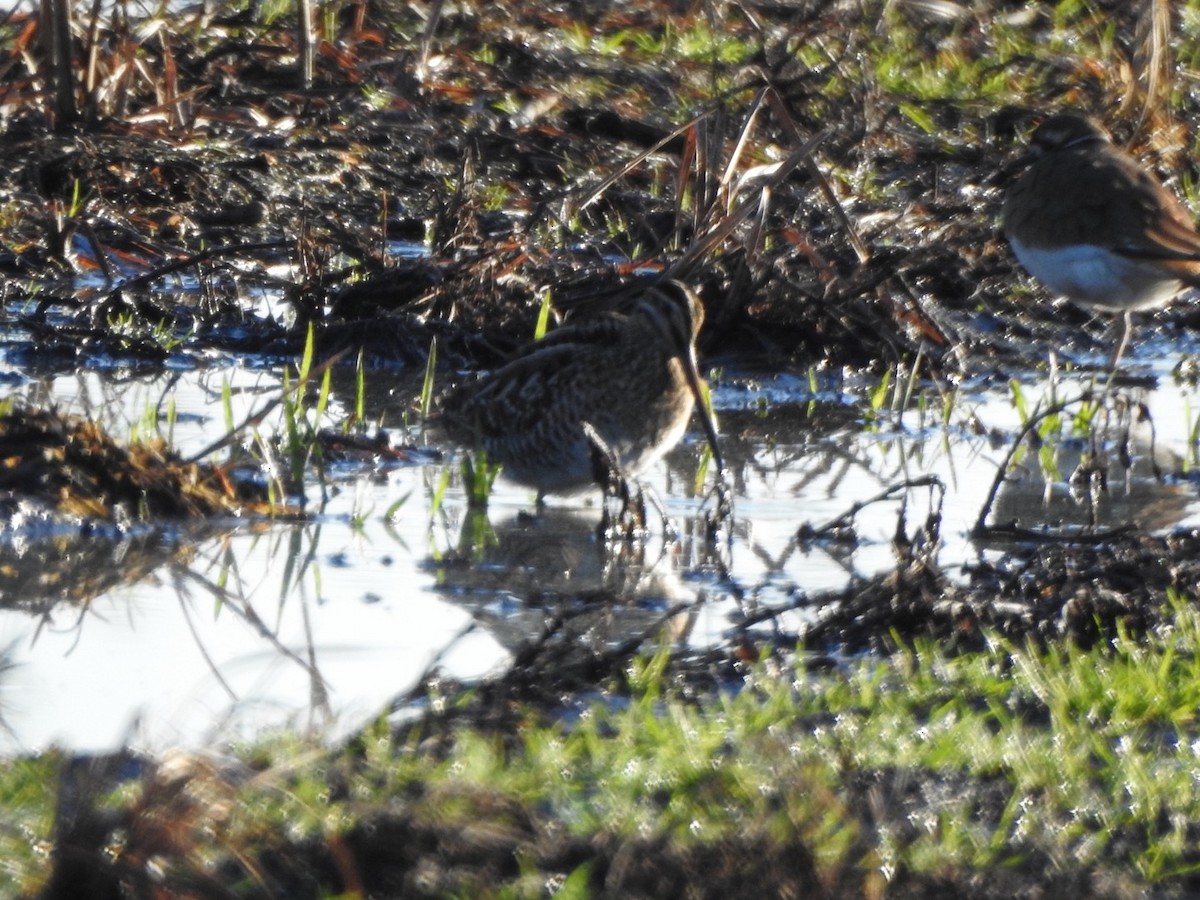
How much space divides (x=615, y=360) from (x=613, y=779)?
2.57 meters

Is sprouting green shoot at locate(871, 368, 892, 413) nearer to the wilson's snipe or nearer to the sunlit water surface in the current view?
the sunlit water surface

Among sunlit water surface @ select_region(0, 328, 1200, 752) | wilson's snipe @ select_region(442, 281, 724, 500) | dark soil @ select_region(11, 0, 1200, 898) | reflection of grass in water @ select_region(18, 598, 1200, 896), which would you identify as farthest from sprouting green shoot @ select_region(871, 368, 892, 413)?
reflection of grass in water @ select_region(18, 598, 1200, 896)

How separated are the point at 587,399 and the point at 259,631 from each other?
174 centimetres

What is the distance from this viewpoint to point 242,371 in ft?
21.6

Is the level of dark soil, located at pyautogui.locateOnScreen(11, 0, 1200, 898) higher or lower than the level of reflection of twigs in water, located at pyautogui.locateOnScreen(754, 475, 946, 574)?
higher

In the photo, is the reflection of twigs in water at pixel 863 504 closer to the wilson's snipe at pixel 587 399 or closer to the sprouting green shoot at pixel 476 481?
the wilson's snipe at pixel 587 399

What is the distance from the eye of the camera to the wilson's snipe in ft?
17.6

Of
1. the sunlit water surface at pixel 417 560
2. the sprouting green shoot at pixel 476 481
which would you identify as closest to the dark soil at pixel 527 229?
the sunlit water surface at pixel 417 560

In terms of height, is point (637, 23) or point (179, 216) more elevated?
point (637, 23)

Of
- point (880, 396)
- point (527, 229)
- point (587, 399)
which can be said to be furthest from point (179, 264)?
point (880, 396)

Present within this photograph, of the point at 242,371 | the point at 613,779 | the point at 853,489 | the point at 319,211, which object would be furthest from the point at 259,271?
the point at 613,779

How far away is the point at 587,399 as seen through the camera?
218 inches

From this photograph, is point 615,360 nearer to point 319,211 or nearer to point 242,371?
point 242,371

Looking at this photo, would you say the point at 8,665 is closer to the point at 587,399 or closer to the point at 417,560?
the point at 417,560
